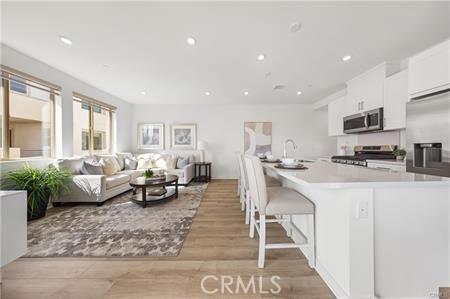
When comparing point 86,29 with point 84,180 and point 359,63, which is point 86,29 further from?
point 359,63

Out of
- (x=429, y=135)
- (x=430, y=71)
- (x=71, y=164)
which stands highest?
(x=430, y=71)

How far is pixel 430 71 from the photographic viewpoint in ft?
6.11

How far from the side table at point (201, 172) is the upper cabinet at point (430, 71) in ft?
14.5

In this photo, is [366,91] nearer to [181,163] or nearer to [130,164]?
[181,163]

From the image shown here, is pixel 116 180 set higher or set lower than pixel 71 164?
lower

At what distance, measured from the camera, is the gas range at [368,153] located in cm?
286

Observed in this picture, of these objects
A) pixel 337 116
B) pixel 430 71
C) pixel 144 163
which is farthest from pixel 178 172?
pixel 430 71

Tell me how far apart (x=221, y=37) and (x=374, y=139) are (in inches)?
136

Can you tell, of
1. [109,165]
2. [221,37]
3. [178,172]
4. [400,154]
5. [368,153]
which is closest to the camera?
[221,37]

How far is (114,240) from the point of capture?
6.56 ft

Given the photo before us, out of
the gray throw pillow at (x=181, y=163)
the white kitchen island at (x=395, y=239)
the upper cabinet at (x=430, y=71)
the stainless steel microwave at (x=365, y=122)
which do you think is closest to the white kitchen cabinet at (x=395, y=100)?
the stainless steel microwave at (x=365, y=122)

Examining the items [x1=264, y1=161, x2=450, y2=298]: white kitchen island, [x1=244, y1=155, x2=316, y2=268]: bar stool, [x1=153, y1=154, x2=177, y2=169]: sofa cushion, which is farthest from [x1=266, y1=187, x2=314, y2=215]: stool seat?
→ [x1=153, y1=154, x2=177, y2=169]: sofa cushion

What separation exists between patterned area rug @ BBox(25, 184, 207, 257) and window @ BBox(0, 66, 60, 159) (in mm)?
1233

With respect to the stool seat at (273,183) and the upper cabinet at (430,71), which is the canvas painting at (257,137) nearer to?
the stool seat at (273,183)
